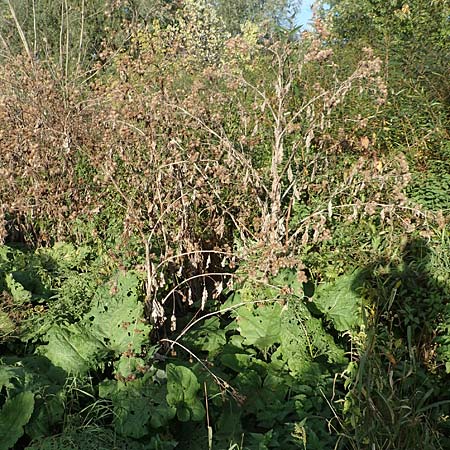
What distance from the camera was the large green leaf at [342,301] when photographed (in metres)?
3.86

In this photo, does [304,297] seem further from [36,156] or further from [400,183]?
[36,156]

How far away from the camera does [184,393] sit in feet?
10.6

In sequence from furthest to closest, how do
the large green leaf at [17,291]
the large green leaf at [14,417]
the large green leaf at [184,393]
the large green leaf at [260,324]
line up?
the large green leaf at [17,291], the large green leaf at [260,324], the large green leaf at [184,393], the large green leaf at [14,417]

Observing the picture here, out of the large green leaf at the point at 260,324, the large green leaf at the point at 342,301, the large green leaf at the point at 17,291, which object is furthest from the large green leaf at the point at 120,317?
the large green leaf at the point at 342,301

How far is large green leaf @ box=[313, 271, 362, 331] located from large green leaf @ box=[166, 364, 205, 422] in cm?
103

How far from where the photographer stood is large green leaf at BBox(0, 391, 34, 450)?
2949 millimetres

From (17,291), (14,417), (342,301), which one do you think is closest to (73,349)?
(14,417)

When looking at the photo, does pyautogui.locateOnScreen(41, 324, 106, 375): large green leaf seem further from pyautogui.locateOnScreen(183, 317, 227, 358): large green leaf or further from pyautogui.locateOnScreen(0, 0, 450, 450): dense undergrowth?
pyautogui.locateOnScreen(183, 317, 227, 358): large green leaf

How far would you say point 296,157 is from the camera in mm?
4727

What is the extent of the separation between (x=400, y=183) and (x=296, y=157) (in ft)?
3.21

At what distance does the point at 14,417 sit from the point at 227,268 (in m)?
1.86

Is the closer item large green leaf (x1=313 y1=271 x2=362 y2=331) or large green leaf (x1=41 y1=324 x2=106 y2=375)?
large green leaf (x1=41 y1=324 x2=106 y2=375)

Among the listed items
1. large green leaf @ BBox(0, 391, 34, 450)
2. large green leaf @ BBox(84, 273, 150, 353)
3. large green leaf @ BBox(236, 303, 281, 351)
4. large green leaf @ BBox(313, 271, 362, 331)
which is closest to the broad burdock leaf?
large green leaf @ BBox(84, 273, 150, 353)

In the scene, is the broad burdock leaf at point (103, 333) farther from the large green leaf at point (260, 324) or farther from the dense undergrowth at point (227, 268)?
the large green leaf at point (260, 324)
